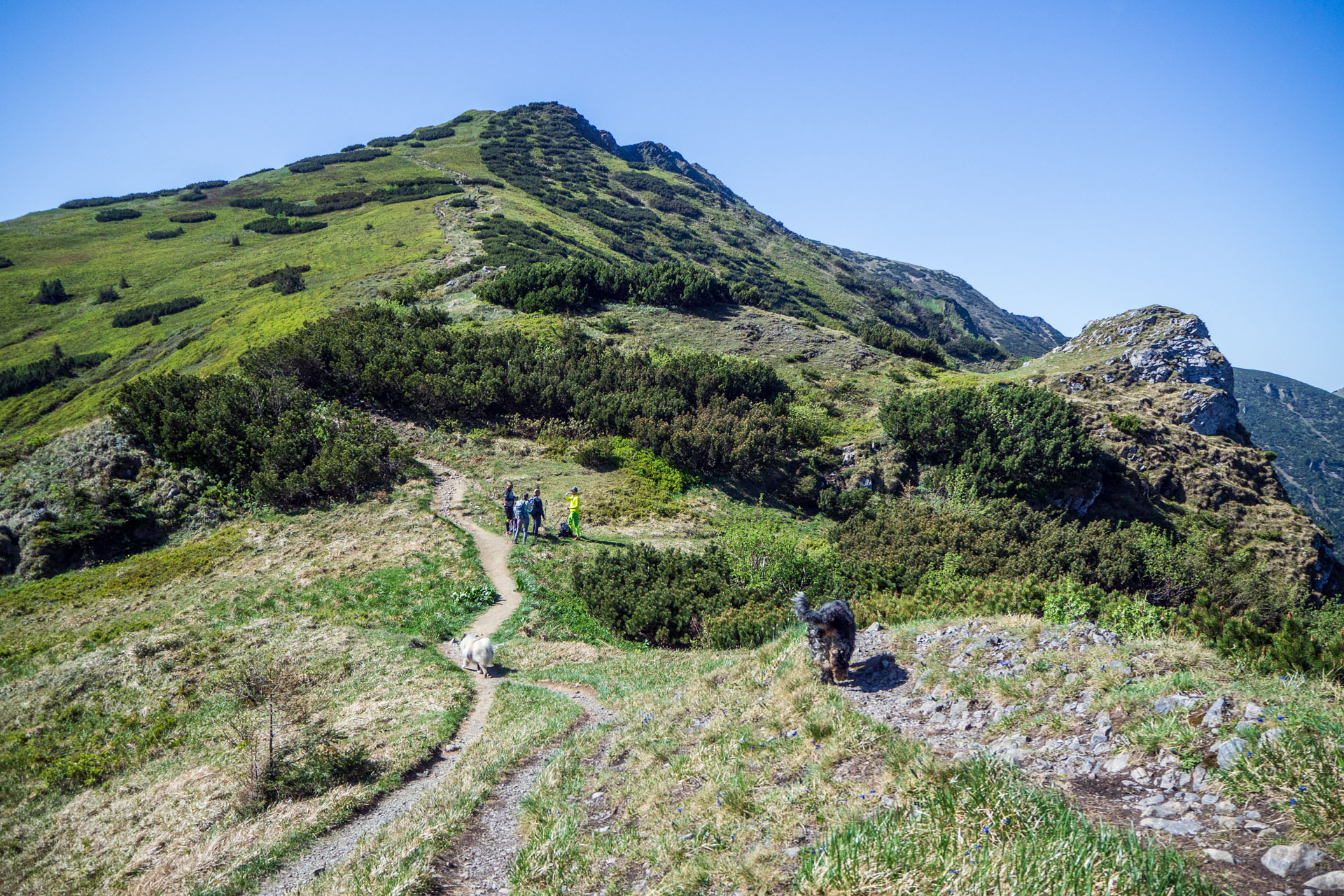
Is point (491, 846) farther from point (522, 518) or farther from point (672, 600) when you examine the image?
point (522, 518)

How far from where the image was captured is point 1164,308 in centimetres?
4009

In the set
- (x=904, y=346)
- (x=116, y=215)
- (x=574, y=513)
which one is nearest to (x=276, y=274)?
(x=574, y=513)

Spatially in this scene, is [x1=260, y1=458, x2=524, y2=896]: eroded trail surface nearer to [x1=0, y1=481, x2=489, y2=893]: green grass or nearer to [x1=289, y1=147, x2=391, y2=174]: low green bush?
[x1=0, y1=481, x2=489, y2=893]: green grass

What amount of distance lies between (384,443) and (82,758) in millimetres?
15958

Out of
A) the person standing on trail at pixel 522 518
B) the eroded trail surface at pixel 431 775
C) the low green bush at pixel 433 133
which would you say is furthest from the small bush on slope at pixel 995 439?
the low green bush at pixel 433 133

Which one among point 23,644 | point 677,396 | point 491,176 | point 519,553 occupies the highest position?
point 491,176

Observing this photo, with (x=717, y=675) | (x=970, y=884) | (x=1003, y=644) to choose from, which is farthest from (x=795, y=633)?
(x=970, y=884)

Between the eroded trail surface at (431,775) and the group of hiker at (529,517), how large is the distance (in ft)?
3.17

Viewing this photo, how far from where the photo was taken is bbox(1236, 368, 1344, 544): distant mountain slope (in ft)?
309

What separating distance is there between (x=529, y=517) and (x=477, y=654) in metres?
8.02

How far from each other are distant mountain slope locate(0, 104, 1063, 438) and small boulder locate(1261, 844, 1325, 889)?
41.3m

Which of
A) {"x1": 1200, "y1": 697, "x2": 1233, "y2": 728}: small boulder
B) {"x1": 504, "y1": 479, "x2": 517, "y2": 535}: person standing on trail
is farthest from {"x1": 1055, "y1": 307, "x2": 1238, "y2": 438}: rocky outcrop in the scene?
{"x1": 1200, "y1": 697, "x2": 1233, "y2": 728}: small boulder

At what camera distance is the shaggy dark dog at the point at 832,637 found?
26.5 ft

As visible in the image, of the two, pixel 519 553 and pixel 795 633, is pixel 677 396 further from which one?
pixel 795 633
